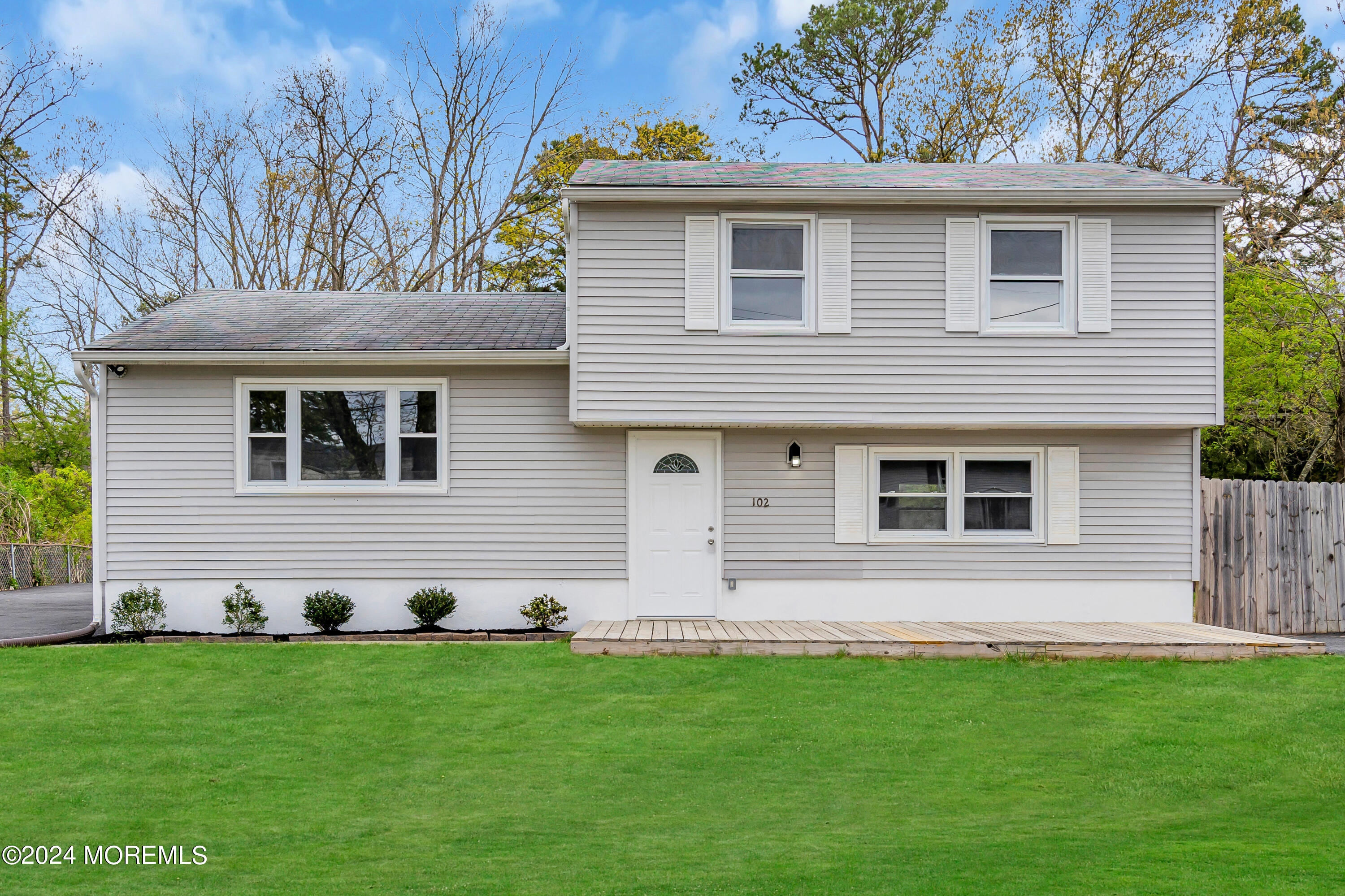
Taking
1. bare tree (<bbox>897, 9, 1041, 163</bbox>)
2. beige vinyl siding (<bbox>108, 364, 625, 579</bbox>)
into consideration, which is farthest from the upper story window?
bare tree (<bbox>897, 9, 1041, 163</bbox>)

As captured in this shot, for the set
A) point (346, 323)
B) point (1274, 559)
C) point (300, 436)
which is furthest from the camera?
point (346, 323)

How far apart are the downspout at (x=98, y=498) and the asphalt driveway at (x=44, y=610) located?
1.41 ft

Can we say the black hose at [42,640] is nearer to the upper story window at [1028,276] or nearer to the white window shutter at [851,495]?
the white window shutter at [851,495]

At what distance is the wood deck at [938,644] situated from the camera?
30.2 feet

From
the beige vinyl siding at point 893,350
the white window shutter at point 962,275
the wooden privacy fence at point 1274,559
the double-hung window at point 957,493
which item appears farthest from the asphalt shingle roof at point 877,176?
the wooden privacy fence at point 1274,559

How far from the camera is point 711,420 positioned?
1036cm

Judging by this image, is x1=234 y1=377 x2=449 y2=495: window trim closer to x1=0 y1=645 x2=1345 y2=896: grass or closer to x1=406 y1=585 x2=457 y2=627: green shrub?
x1=406 y1=585 x2=457 y2=627: green shrub

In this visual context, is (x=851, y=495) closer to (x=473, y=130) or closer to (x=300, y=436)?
(x=300, y=436)

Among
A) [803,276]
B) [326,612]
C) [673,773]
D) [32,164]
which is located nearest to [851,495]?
[803,276]

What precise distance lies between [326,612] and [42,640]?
289 cm

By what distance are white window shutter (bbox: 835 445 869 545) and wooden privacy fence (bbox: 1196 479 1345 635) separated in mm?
4142

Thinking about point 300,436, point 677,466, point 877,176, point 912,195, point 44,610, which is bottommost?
point 44,610

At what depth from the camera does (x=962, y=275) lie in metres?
10.5

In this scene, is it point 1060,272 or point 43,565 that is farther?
point 43,565
